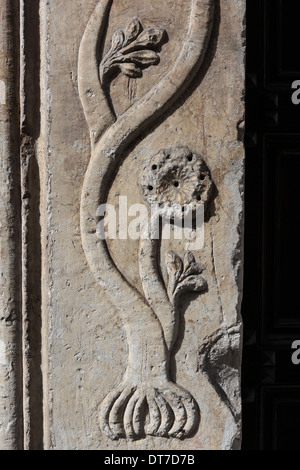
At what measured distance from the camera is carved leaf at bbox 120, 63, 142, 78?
5.15 feet

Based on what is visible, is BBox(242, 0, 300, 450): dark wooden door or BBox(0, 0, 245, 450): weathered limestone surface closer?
BBox(0, 0, 245, 450): weathered limestone surface

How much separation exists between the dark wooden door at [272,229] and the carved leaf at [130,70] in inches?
17.4

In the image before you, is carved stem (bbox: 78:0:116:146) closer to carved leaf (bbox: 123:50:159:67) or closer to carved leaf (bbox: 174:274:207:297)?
carved leaf (bbox: 123:50:159:67)

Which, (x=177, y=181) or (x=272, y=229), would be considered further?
(x=272, y=229)

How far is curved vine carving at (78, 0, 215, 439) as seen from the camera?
5.13 feet

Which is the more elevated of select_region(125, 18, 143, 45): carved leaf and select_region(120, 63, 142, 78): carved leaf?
select_region(125, 18, 143, 45): carved leaf

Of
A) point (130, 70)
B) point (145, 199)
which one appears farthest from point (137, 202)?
point (130, 70)

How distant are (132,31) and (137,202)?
1.61ft

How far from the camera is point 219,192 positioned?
5.30 ft

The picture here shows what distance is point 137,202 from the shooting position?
1607 mm

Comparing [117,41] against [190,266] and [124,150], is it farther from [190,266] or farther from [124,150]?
[190,266]

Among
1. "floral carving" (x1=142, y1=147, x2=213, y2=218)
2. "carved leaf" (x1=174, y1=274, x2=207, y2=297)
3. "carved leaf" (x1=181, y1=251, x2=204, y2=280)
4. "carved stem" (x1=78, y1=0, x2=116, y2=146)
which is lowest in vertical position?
"carved leaf" (x1=174, y1=274, x2=207, y2=297)

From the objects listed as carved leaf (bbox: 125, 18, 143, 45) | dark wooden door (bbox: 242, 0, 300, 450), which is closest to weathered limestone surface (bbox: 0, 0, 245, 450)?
carved leaf (bbox: 125, 18, 143, 45)
